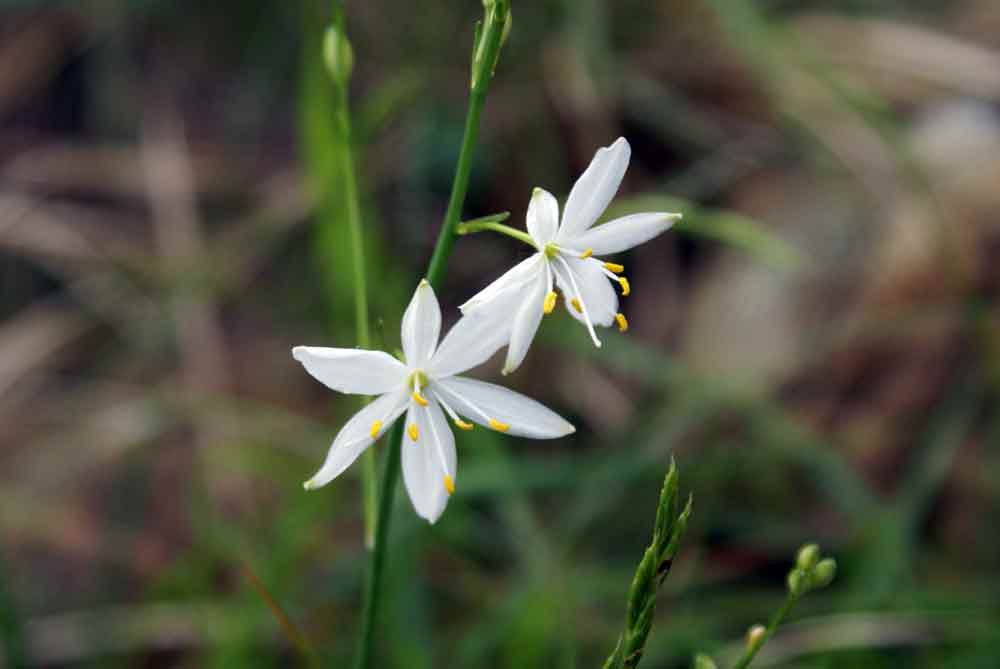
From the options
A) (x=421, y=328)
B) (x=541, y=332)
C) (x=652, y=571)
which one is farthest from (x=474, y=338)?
(x=541, y=332)

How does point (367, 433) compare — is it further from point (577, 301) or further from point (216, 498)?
point (216, 498)

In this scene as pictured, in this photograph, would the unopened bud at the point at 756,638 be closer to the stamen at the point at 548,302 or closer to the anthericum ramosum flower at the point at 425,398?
the anthericum ramosum flower at the point at 425,398

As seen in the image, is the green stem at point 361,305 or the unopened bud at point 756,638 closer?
the unopened bud at point 756,638

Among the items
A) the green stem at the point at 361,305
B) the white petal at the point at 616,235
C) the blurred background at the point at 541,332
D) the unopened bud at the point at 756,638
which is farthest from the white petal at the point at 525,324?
the blurred background at the point at 541,332

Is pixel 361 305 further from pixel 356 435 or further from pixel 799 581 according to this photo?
pixel 799 581

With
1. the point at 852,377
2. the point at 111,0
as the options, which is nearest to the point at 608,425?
the point at 852,377

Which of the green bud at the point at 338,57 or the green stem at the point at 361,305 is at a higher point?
the green bud at the point at 338,57
